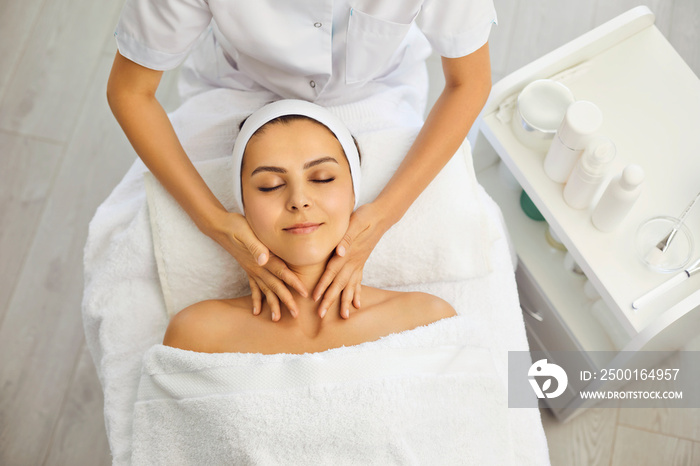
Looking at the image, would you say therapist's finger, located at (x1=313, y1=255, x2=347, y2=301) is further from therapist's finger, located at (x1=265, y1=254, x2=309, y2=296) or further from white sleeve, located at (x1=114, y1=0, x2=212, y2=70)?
white sleeve, located at (x1=114, y1=0, x2=212, y2=70)

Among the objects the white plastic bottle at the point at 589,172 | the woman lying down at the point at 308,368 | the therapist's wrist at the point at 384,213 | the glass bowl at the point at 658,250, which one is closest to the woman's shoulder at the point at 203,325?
the woman lying down at the point at 308,368

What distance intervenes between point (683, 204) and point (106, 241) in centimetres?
141

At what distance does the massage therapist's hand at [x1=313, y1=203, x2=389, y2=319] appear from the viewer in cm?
126

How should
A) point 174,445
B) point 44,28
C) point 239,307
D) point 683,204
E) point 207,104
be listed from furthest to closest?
point 44,28 < point 207,104 < point 683,204 < point 239,307 < point 174,445

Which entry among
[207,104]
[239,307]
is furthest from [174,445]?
[207,104]

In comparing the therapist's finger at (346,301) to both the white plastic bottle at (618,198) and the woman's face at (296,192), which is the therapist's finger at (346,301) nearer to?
A: the woman's face at (296,192)

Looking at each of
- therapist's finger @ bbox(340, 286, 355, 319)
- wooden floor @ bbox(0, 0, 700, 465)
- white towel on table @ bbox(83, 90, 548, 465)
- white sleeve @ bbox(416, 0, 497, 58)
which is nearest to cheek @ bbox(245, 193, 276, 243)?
therapist's finger @ bbox(340, 286, 355, 319)

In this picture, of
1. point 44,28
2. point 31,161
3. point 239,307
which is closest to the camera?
point 239,307

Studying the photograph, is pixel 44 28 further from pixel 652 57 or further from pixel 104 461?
pixel 652 57

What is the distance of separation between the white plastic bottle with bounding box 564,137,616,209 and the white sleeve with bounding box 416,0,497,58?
13.6 inches

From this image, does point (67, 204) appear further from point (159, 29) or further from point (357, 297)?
point (357, 297)

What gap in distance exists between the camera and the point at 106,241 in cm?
150

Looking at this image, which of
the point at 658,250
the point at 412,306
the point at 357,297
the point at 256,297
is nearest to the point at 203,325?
the point at 256,297

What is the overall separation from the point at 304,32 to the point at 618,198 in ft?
2.52
